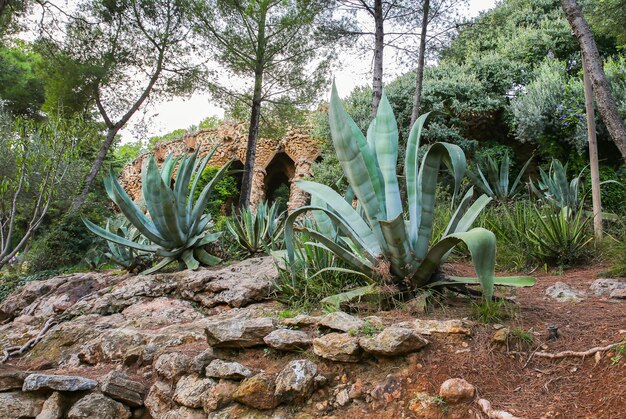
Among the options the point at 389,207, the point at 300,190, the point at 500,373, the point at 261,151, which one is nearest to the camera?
the point at 500,373

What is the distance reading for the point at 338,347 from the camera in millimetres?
1803

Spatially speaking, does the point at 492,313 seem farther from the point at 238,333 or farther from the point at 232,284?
the point at 232,284

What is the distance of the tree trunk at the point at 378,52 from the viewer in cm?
666

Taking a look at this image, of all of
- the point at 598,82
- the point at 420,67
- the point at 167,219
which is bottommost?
the point at 167,219

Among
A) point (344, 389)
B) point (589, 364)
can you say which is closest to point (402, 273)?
point (344, 389)

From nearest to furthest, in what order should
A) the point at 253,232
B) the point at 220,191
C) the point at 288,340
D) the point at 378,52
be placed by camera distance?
the point at 288,340
the point at 253,232
the point at 378,52
the point at 220,191

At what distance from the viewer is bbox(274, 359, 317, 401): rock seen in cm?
169

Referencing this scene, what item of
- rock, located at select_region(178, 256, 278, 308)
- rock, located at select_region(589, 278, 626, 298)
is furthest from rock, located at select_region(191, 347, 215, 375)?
rock, located at select_region(589, 278, 626, 298)

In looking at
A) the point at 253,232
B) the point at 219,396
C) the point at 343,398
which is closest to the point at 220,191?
the point at 253,232

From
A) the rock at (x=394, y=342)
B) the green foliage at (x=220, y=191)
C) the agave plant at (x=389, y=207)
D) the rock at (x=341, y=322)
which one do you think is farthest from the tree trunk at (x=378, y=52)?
the green foliage at (x=220, y=191)

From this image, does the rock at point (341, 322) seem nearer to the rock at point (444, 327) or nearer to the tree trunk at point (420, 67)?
the rock at point (444, 327)

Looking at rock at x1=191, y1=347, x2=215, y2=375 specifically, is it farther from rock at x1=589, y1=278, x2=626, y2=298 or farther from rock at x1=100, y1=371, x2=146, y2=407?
rock at x1=589, y1=278, x2=626, y2=298

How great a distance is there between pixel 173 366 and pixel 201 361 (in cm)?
17

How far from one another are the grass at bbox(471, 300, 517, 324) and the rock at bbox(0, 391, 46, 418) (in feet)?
6.93
